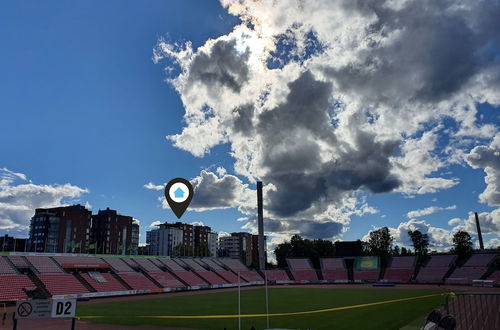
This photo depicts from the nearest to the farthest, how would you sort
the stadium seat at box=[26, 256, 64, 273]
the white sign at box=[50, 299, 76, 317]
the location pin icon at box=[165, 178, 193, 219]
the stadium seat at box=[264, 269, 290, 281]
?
the white sign at box=[50, 299, 76, 317] < the location pin icon at box=[165, 178, 193, 219] < the stadium seat at box=[26, 256, 64, 273] < the stadium seat at box=[264, 269, 290, 281]

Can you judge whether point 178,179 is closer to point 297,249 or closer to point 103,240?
point 297,249

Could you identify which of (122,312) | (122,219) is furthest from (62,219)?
(122,312)

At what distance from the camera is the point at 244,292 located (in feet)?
244

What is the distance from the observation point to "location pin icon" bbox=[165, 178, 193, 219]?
16.9 m

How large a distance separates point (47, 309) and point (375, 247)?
150982 millimetres

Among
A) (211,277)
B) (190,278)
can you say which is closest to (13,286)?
(190,278)

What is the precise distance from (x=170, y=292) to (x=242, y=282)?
2826cm

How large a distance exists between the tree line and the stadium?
1955 cm

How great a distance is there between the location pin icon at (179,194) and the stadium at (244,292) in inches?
383

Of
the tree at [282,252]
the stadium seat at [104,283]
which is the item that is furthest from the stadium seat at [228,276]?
the tree at [282,252]

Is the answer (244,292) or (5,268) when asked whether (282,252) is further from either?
(5,268)

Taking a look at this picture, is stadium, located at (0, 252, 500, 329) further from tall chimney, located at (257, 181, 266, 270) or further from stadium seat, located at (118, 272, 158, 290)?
tall chimney, located at (257, 181, 266, 270)

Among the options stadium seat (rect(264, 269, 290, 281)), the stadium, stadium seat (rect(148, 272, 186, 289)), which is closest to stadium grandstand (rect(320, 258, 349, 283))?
the stadium

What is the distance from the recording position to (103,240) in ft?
Answer: 520
